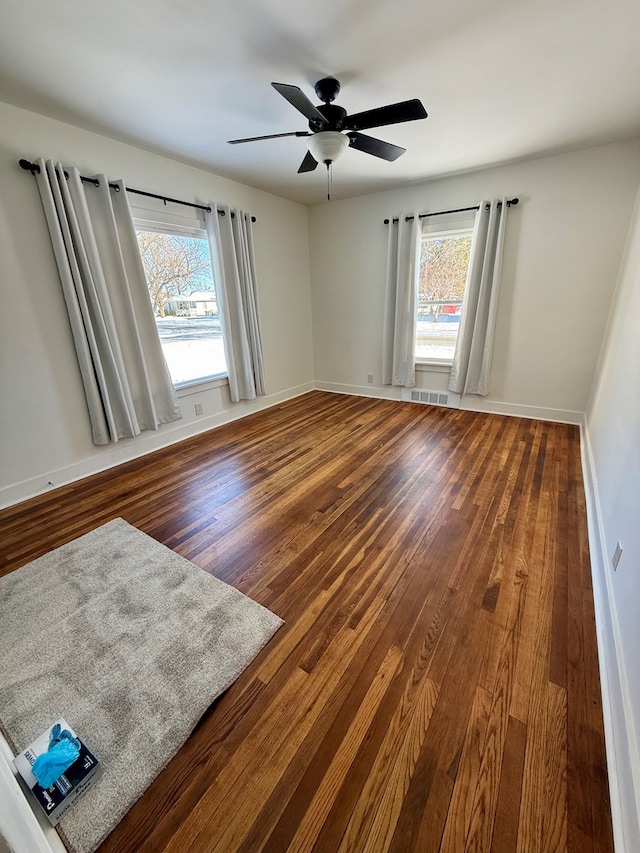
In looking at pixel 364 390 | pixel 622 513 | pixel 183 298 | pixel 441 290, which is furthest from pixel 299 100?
pixel 364 390

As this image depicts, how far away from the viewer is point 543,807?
96cm

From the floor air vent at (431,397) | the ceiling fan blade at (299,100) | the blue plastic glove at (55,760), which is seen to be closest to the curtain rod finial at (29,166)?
the ceiling fan blade at (299,100)

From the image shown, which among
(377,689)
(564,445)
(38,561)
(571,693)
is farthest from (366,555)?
(564,445)

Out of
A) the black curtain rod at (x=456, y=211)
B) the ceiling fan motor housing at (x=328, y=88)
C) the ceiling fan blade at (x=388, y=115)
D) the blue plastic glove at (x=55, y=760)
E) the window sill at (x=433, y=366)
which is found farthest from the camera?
the window sill at (x=433, y=366)

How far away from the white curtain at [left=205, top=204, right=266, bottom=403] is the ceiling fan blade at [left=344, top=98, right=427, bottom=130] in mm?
2043

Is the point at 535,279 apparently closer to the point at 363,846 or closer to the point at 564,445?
the point at 564,445

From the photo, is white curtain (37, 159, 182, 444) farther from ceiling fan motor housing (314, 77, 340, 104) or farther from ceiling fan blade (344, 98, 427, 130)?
ceiling fan blade (344, 98, 427, 130)

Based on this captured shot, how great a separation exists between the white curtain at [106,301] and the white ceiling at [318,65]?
1.29 ft

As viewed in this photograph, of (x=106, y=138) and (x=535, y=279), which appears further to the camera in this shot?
(x=535, y=279)

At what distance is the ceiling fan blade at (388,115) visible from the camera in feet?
5.83

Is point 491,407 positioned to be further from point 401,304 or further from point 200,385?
point 200,385

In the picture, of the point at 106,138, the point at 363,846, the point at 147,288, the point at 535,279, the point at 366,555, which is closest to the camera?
the point at 363,846

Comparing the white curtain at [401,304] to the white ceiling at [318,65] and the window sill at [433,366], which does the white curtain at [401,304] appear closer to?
the window sill at [433,366]

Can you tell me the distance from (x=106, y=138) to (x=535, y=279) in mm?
4229
